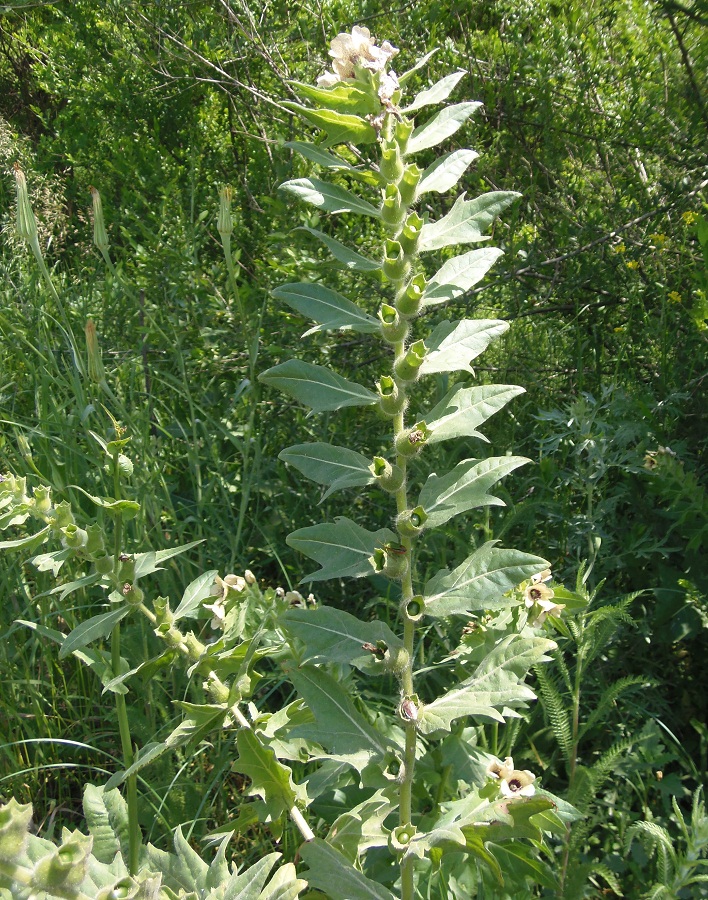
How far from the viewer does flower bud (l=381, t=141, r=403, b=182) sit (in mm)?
1255

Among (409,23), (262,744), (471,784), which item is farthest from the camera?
(409,23)

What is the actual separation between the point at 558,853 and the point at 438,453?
1098mm

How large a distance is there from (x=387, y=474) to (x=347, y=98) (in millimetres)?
583

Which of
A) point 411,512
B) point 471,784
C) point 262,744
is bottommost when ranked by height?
point 471,784

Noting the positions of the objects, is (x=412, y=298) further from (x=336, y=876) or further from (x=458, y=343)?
(x=336, y=876)

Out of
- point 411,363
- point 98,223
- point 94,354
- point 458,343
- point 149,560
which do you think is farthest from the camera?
point 98,223

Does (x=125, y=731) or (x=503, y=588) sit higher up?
(x=503, y=588)

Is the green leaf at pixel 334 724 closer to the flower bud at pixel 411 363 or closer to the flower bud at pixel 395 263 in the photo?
the flower bud at pixel 411 363

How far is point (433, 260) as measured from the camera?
2934mm

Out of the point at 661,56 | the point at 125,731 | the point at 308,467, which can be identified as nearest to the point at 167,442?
the point at 125,731

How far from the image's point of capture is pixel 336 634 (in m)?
1.32

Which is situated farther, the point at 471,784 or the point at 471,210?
the point at 471,784

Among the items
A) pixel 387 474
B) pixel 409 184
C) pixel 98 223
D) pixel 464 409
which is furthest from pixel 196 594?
pixel 98 223

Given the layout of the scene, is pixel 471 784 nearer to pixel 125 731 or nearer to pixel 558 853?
pixel 558 853
